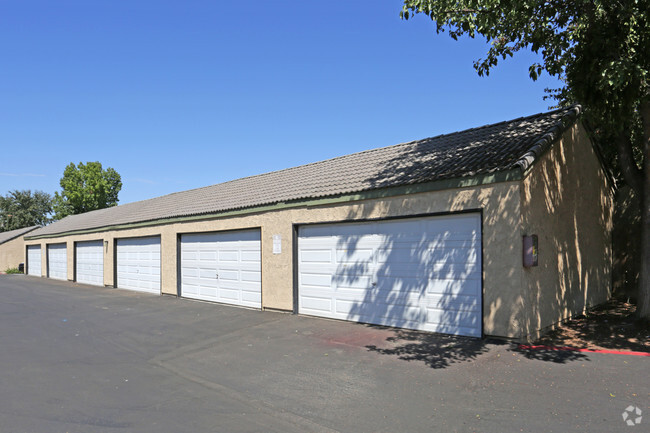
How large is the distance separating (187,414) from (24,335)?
6.90m

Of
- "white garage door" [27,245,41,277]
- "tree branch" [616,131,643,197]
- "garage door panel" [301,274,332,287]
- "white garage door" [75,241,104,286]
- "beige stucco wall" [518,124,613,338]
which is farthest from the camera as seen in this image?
"white garage door" [27,245,41,277]

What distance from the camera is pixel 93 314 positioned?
12.5 metres

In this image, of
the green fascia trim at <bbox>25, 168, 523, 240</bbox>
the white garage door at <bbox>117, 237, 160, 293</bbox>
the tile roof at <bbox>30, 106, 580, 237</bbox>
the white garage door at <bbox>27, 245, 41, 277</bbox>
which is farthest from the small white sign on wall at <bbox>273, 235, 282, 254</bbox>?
the white garage door at <bbox>27, 245, 41, 277</bbox>

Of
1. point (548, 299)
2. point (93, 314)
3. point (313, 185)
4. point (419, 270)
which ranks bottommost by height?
point (93, 314)

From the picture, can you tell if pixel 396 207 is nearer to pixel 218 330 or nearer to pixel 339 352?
pixel 339 352

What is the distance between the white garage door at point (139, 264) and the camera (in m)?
17.6

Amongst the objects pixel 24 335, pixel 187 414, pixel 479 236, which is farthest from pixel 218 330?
pixel 479 236

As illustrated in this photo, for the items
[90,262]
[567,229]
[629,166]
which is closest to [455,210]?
[567,229]

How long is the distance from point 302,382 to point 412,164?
6.52 m

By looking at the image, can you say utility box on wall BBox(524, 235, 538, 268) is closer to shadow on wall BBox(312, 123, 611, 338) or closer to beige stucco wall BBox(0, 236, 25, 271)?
shadow on wall BBox(312, 123, 611, 338)

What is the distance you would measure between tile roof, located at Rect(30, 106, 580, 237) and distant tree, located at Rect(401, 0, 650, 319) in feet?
3.83

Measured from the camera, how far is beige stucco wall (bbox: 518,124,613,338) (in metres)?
8.30

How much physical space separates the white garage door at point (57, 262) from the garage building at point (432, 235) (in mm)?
15777

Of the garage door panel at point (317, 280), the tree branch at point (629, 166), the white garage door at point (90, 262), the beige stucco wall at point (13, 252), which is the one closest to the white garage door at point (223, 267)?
the garage door panel at point (317, 280)
